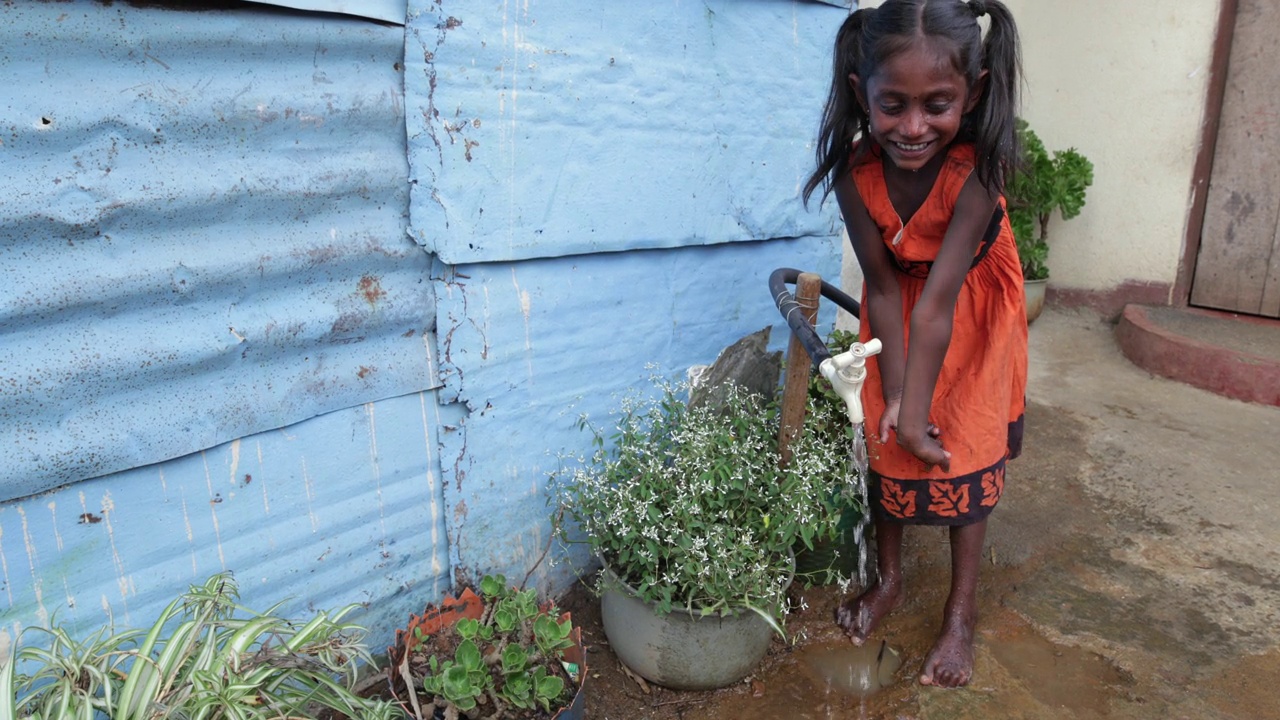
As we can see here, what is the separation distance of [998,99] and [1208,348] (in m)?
3.25

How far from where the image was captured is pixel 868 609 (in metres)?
2.43

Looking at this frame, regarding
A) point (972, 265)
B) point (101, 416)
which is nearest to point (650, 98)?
point (972, 265)

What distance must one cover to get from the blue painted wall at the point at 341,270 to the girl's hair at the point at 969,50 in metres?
0.68

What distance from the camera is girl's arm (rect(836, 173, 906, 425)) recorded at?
2.10 metres

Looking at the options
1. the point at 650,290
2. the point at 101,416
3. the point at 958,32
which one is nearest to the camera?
the point at 101,416

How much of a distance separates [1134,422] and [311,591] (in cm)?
370

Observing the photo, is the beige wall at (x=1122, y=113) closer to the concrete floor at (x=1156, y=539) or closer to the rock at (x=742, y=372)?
the concrete floor at (x=1156, y=539)

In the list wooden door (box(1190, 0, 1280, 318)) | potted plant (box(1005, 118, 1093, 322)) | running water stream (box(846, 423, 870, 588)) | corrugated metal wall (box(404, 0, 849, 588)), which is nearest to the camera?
corrugated metal wall (box(404, 0, 849, 588))

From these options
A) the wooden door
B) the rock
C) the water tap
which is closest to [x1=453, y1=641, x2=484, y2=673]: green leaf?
the water tap

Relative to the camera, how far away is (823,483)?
7.32ft

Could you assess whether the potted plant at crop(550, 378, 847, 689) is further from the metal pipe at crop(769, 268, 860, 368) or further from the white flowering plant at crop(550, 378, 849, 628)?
the metal pipe at crop(769, 268, 860, 368)

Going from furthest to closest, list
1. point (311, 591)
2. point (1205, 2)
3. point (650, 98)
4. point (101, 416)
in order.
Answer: point (1205, 2)
point (650, 98)
point (311, 591)
point (101, 416)

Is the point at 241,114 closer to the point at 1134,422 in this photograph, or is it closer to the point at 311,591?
the point at 311,591

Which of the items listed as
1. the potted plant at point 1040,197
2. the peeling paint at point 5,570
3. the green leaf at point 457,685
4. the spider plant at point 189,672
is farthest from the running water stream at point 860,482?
the potted plant at point 1040,197
